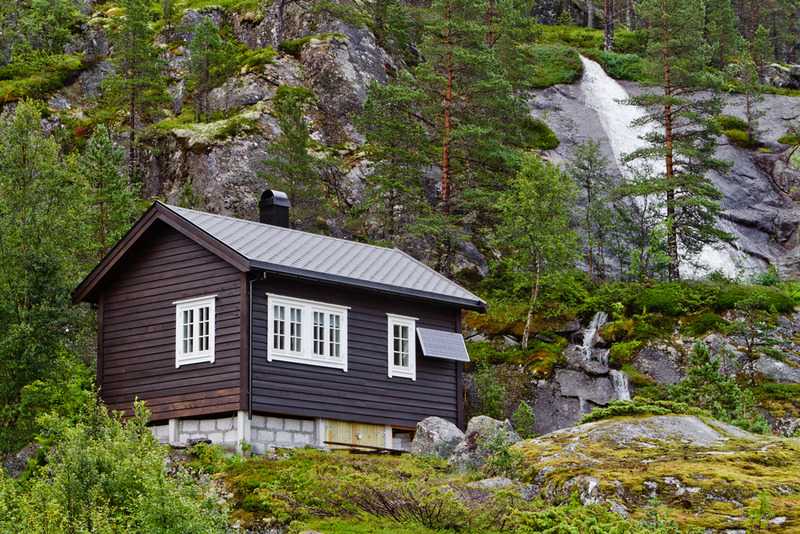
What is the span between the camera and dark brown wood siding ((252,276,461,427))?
20078 millimetres

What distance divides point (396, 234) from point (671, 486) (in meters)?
25.6

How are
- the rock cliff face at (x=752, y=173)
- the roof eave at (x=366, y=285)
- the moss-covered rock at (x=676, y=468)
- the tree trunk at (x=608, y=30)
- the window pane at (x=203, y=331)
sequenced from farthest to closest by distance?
1. the tree trunk at (x=608, y=30)
2. the rock cliff face at (x=752, y=173)
3. the window pane at (x=203, y=331)
4. the roof eave at (x=366, y=285)
5. the moss-covered rock at (x=676, y=468)

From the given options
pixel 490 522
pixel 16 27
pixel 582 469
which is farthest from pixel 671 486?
pixel 16 27

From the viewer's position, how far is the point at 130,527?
12047 mm

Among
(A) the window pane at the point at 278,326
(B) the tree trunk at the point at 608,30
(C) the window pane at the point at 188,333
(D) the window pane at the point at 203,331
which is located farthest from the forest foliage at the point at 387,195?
(B) the tree trunk at the point at 608,30

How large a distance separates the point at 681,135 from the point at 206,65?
81.7ft

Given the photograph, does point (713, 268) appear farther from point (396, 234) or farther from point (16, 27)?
point (16, 27)

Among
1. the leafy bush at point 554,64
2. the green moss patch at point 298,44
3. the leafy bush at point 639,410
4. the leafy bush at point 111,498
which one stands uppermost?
the leafy bush at point 554,64

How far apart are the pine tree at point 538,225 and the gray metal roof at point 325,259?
21.3ft

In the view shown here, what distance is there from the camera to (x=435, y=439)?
20.1 metres

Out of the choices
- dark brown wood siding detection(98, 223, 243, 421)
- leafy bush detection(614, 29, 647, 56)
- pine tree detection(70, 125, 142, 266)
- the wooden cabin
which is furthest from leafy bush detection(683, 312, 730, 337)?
leafy bush detection(614, 29, 647, 56)

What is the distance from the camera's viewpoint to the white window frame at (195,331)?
2017cm

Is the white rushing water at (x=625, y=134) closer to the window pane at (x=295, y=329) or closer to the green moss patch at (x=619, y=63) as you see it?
the green moss patch at (x=619, y=63)

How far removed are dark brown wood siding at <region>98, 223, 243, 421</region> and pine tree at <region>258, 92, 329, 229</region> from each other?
13007 mm
